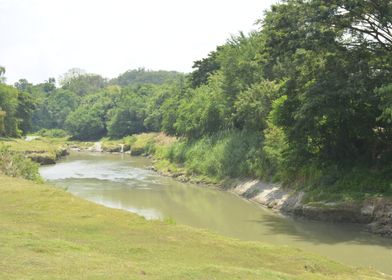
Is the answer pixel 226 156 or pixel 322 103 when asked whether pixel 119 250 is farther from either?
pixel 226 156

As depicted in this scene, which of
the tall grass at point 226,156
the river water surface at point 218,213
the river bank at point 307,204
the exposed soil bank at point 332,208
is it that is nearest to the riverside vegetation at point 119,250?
the river water surface at point 218,213

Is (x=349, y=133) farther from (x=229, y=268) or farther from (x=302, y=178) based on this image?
(x=229, y=268)

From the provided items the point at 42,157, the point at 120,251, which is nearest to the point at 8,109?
the point at 42,157

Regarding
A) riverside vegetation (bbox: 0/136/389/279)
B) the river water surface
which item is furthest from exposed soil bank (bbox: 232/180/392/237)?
riverside vegetation (bbox: 0/136/389/279)

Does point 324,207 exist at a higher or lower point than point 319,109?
lower

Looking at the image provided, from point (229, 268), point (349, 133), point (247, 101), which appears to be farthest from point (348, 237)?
→ point (247, 101)

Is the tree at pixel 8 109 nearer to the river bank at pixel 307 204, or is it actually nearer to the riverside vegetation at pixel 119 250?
the river bank at pixel 307 204

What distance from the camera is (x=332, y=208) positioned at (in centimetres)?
3023

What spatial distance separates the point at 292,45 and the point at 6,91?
74249mm

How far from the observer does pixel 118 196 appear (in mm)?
42969

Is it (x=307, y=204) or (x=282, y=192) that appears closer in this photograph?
(x=307, y=204)

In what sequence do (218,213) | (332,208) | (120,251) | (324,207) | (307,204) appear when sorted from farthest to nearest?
1. (218,213)
2. (307,204)
3. (324,207)
4. (332,208)
5. (120,251)

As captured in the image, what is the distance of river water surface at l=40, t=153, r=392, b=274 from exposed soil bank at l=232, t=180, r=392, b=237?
68 cm

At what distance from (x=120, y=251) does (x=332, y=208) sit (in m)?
17.6
